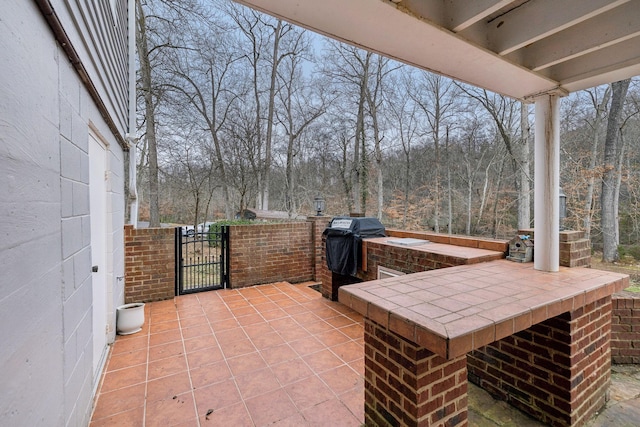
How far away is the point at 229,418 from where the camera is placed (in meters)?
2.12

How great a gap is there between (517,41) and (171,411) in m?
3.65

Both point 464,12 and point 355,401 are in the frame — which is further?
point 355,401

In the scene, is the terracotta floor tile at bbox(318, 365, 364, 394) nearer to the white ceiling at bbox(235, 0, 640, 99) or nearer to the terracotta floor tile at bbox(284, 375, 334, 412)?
the terracotta floor tile at bbox(284, 375, 334, 412)

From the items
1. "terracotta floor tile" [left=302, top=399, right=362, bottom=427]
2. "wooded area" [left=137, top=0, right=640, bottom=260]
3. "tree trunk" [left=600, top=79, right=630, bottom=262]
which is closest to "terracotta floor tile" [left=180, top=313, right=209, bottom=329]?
"terracotta floor tile" [left=302, top=399, right=362, bottom=427]

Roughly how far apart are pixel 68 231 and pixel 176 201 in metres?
14.4

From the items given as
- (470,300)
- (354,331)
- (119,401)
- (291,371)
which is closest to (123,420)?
(119,401)

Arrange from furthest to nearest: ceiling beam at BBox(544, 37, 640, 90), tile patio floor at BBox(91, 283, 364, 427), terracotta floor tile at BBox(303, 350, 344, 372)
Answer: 1. terracotta floor tile at BBox(303, 350, 344, 372)
2. tile patio floor at BBox(91, 283, 364, 427)
3. ceiling beam at BBox(544, 37, 640, 90)

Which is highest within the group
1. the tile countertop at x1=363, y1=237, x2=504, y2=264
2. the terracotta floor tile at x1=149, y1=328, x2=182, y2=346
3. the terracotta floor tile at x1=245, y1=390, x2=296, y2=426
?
the tile countertop at x1=363, y1=237, x2=504, y2=264

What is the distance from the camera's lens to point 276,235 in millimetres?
5711

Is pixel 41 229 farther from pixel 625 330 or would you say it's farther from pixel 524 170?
pixel 524 170

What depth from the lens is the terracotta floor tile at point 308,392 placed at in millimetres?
2289

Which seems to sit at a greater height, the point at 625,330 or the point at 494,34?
the point at 494,34

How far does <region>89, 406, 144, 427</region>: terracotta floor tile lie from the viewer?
6.79 ft

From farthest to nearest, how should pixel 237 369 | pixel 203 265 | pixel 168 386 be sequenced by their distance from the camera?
pixel 203 265 < pixel 237 369 < pixel 168 386
